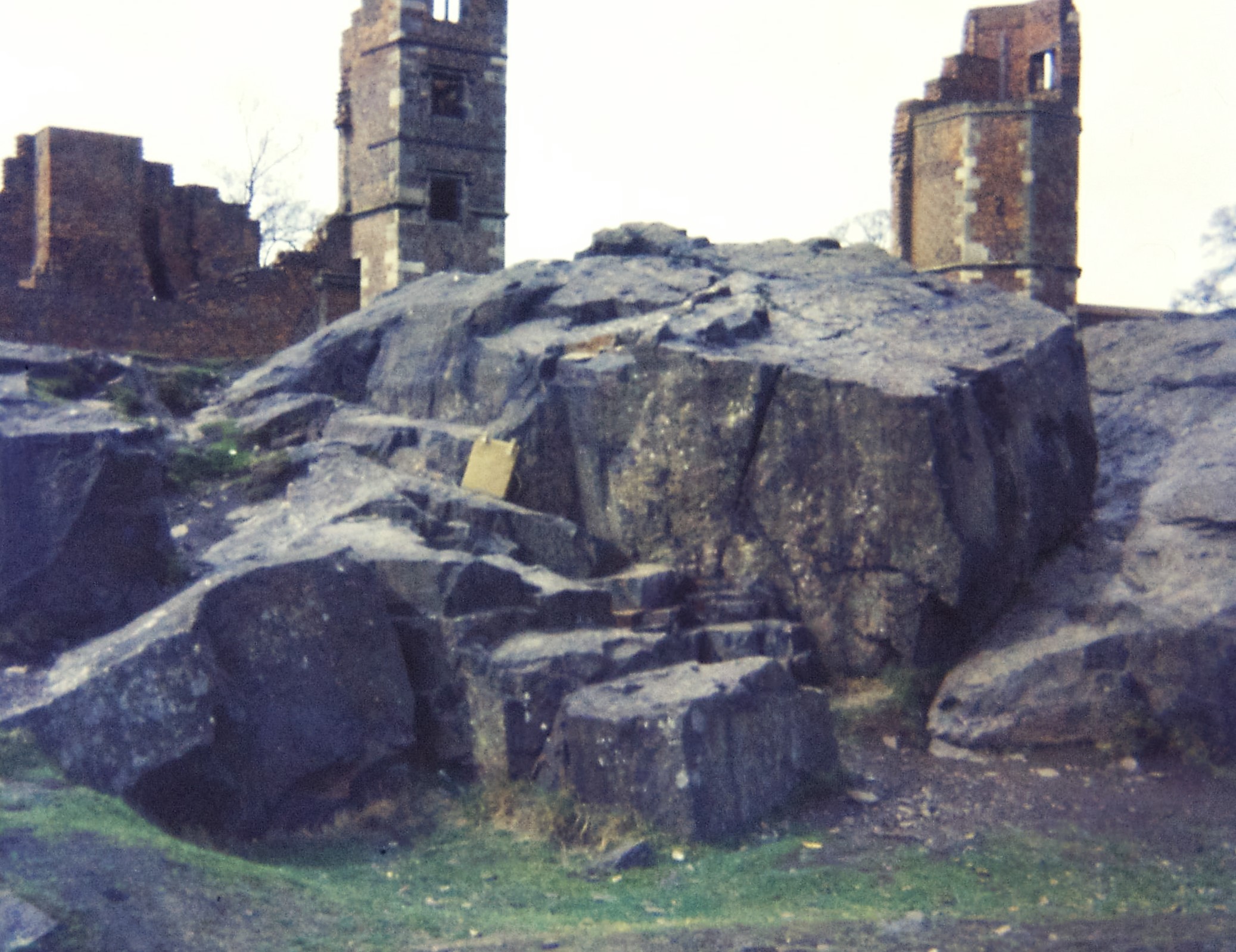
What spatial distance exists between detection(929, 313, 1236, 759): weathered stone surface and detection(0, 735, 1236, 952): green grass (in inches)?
59.1

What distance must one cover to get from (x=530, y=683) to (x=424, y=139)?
763 inches

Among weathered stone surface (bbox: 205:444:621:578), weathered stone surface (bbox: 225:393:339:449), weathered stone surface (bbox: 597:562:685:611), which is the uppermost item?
weathered stone surface (bbox: 225:393:339:449)

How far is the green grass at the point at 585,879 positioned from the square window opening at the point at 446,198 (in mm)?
19692

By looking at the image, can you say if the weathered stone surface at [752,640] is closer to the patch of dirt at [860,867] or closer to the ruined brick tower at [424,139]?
the patch of dirt at [860,867]

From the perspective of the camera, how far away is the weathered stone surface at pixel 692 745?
250 inches

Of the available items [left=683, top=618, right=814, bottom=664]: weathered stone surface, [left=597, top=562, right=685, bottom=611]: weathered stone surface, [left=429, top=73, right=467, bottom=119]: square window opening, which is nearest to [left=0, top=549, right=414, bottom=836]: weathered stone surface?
[left=597, top=562, right=685, bottom=611]: weathered stone surface

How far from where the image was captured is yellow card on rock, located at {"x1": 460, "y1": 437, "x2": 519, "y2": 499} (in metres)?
9.58

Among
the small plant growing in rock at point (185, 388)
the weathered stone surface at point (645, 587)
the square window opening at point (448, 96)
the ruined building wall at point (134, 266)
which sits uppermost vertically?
the square window opening at point (448, 96)

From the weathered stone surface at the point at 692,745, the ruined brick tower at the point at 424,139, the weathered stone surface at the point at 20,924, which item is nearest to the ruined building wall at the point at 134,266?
the ruined brick tower at the point at 424,139

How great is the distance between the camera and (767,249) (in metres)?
13.3

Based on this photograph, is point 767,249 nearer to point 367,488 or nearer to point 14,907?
point 367,488

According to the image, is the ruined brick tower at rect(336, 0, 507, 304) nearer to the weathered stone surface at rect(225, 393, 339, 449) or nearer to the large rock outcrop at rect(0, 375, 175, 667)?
the weathered stone surface at rect(225, 393, 339, 449)

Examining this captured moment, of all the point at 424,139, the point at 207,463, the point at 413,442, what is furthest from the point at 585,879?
the point at 424,139

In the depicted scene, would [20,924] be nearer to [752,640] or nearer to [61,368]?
[752,640]
